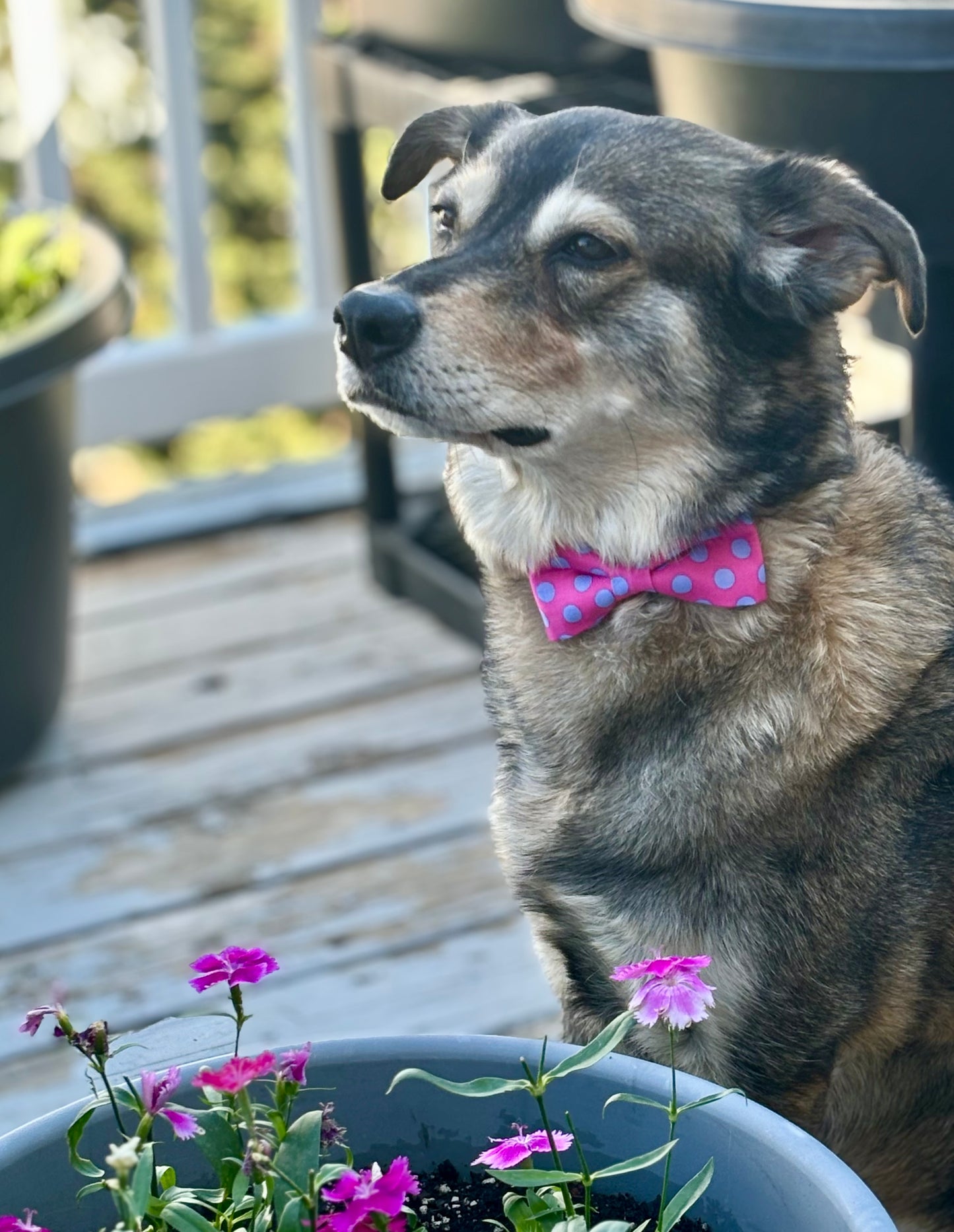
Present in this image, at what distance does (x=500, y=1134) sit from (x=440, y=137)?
3.74 ft

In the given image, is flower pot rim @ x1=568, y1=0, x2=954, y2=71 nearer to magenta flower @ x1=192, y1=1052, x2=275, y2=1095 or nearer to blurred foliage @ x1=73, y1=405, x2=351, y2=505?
magenta flower @ x1=192, y1=1052, x2=275, y2=1095

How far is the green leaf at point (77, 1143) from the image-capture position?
1236 mm

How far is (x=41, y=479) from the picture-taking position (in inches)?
116

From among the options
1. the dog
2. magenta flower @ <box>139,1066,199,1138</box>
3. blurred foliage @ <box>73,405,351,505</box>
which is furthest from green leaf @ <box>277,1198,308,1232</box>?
blurred foliage @ <box>73,405,351,505</box>

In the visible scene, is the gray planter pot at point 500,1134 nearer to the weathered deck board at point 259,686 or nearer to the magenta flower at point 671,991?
the magenta flower at point 671,991

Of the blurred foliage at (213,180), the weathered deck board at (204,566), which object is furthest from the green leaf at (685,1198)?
the blurred foliage at (213,180)

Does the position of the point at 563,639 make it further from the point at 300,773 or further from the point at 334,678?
the point at 334,678

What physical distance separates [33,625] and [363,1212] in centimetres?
205

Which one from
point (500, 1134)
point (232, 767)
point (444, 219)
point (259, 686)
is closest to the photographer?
point (500, 1134)

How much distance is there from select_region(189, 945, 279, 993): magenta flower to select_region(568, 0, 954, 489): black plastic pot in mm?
1318

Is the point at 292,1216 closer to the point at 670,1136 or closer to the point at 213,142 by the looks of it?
the point at 670,1136

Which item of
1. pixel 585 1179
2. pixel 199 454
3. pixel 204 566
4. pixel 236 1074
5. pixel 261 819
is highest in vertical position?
pixel 236 1074

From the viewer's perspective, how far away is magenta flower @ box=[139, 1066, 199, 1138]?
122cm

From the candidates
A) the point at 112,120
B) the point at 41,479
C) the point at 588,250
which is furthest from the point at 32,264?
the point at 112,120
